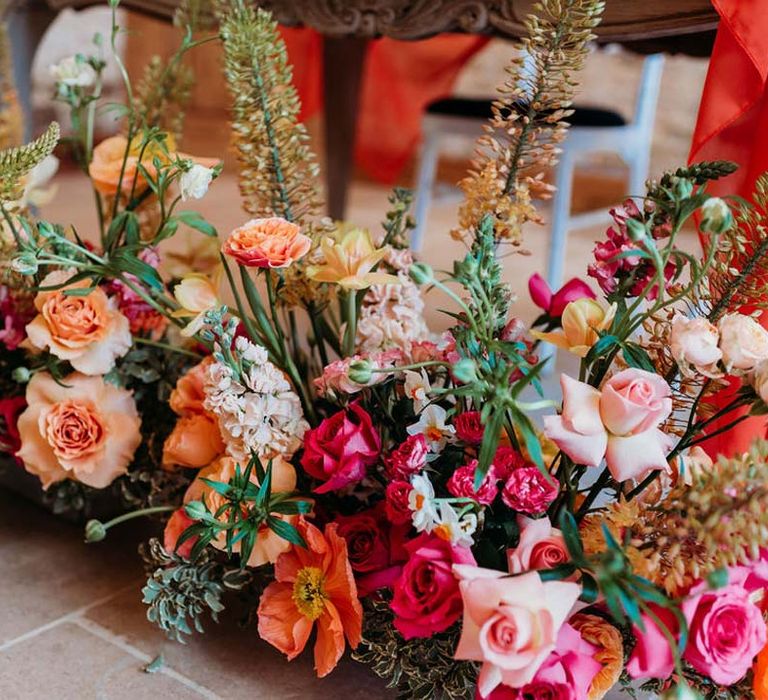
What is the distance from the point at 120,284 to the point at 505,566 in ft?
1.83

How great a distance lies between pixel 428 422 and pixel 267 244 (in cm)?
22

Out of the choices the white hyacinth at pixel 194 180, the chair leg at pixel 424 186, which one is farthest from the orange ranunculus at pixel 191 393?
the chair leg at pixel 424 186

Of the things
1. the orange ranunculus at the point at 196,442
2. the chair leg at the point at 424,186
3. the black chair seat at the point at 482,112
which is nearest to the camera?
the orange ranunculus at the point at 196,442

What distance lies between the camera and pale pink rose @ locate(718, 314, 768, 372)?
0.74 metres

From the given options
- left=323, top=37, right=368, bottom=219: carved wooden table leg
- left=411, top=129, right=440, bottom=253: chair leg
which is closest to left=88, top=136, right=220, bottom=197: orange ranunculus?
left=323, top=37, right=368, bottom=219: carved wooden table leg

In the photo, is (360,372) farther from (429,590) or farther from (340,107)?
(340,107)

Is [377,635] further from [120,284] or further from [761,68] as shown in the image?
[761,68]

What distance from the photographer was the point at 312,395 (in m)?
1.09

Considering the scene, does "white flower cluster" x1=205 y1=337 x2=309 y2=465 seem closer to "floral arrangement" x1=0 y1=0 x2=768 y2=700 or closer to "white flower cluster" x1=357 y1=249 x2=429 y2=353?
"floral arrangement" x1=0 y1=0 x2=768 y2=700

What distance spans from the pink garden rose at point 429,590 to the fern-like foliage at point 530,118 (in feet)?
1.09

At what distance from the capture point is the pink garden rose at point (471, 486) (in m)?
0.78

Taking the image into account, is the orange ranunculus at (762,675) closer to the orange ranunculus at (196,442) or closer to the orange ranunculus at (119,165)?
the orange ranunculus at (196,442)

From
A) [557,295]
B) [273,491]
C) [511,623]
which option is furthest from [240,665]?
[557,295]

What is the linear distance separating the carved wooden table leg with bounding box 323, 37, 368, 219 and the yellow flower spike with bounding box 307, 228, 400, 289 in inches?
56.6
